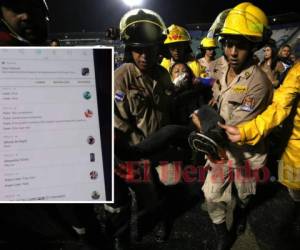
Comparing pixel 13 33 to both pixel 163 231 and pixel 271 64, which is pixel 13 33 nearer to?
pixel 163 231

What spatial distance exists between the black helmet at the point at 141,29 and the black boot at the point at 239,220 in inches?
78.3

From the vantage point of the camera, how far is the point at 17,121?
0.92m

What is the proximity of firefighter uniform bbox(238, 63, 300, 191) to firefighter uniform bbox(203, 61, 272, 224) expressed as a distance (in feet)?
0.44

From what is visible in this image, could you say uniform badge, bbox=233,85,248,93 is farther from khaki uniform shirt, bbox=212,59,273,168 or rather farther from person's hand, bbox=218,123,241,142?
person's hand, bbox=218,123,241,142

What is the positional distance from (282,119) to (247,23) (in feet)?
2.91

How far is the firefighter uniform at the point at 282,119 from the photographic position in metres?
1.97

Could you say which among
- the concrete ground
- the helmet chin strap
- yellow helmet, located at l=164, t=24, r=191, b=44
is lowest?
the concrete ground

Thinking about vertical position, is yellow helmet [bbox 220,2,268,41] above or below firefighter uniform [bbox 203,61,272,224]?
above

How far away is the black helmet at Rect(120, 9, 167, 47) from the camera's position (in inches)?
97.7

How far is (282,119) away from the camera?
216 centimetres

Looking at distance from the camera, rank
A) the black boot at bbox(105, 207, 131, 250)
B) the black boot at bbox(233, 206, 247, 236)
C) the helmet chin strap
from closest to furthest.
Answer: the helmet chin strap, the black boot at bbox(105, 207, 131, 250), the black boot at bbox(233, 206, 247, 236)

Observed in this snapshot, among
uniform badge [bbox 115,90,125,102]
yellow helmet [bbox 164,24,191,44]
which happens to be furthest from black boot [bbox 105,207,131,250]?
yellow helmet [bbox 164,24,191,44]

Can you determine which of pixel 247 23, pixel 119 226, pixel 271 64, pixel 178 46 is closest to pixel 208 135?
pixel 247 23

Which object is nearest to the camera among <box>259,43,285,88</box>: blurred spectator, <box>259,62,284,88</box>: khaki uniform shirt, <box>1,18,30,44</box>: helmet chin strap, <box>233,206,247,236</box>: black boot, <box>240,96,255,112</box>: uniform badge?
<box>1,18,30,44</box>: helmet chin strap
